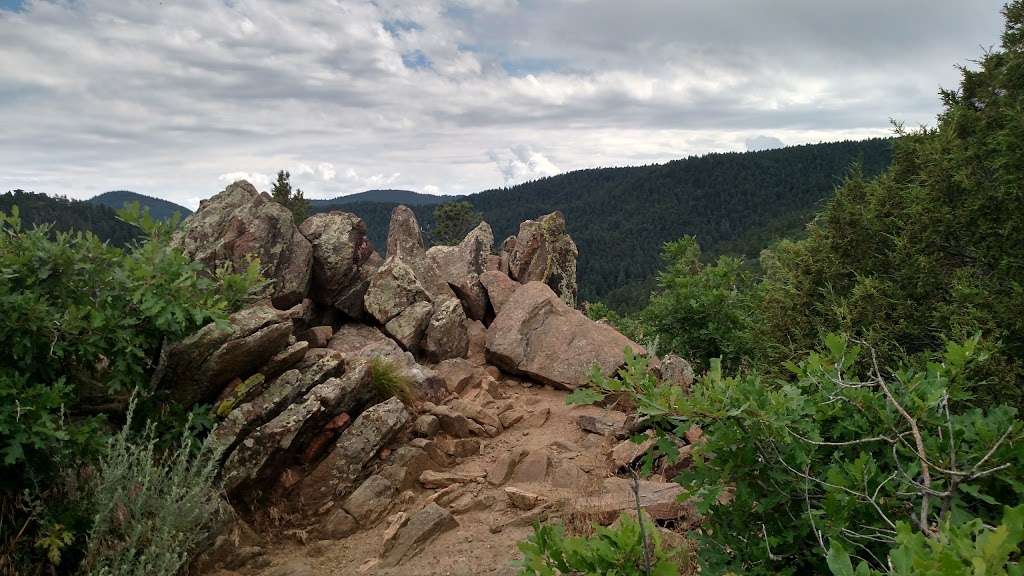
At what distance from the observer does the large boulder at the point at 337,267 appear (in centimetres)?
1556

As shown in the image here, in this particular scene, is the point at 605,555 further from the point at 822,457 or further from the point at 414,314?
the point at 414,314

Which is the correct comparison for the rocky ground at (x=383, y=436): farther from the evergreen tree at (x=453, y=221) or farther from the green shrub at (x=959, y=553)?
the evergreen tree at (x=453, y=221)

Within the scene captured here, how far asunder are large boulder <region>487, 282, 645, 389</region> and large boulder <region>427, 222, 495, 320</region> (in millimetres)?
2448

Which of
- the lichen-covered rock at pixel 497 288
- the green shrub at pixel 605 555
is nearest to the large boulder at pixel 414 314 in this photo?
the lichen-covered rock at pixel 497 288

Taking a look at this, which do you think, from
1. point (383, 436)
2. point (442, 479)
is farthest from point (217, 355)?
point (442, 479)

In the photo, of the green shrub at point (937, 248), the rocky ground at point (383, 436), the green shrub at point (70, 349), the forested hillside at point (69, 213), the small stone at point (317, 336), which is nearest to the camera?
the green shrub at point (70, 349)

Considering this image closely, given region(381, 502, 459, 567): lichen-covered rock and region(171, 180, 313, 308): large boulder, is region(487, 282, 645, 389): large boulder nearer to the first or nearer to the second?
region(171, 180, 313, 308): large boulder

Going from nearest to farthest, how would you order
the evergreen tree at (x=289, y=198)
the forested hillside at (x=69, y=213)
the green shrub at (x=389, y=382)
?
the green shrub at (x=389, y=382)
the evergreen tree at (x=289, y=198)
the forested hillside at (x=69, y=213)

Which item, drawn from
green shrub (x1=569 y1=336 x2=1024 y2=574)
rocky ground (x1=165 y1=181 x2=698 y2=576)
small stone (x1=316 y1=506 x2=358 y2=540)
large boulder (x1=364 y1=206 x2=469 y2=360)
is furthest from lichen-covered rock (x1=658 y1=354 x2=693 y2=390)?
green shrub (x1=569 y1=336 x2=1024 y2=574)

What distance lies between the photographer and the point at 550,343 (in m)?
14.9

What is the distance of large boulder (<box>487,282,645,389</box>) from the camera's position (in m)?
14.1

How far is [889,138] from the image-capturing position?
49.4 feet

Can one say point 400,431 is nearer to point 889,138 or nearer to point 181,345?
point 181,345

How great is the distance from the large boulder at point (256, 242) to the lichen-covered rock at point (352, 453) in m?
6.41
